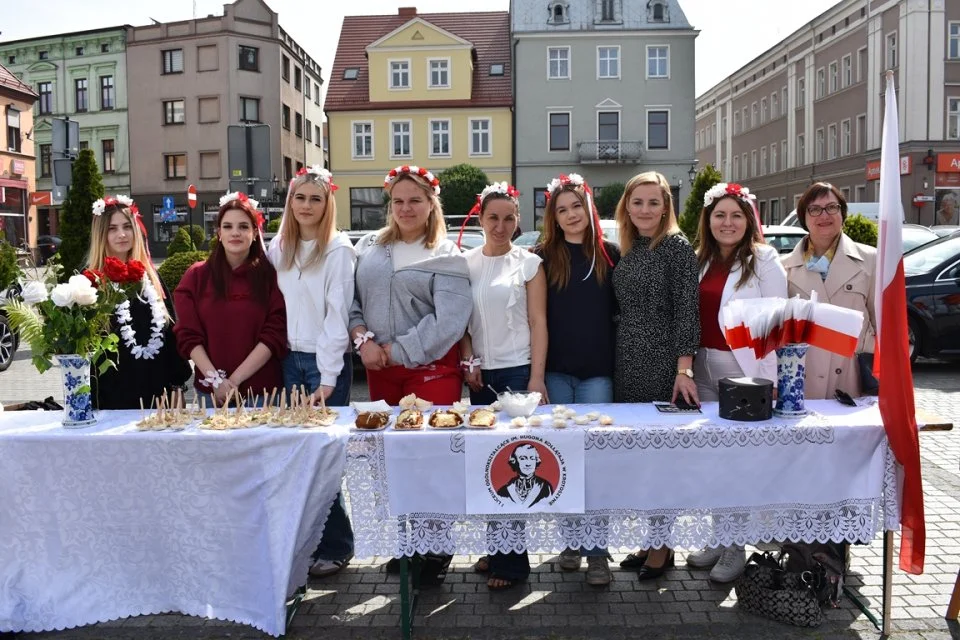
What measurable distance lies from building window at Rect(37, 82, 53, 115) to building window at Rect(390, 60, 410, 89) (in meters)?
22.3

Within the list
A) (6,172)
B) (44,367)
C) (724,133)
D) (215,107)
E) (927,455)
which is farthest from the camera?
(724,133)

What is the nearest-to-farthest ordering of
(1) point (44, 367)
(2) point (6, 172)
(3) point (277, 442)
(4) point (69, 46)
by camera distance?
(3) point (277, 442) → (1) point (44, 367) → (2) point (6, 172) → (4) point (69, 46)

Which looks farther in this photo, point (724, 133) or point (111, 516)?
point (724, 133)

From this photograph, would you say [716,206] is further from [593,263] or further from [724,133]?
[724,133]

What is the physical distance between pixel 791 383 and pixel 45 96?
175ft

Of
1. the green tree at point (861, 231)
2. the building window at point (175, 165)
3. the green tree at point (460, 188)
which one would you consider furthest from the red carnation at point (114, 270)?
the building window at point (175, 165)

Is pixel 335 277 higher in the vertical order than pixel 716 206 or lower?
lower

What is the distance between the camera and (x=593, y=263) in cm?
427

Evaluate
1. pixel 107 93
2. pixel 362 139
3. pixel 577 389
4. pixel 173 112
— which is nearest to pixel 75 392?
pixel 577 389

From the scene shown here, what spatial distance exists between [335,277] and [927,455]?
16.5 feet

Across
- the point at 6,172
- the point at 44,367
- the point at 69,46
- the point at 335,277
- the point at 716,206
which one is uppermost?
the point at 69,46

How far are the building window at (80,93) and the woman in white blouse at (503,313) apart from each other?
49035 millimetres

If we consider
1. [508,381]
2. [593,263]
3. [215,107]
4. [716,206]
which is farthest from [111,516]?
[215,107]

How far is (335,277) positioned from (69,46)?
51.0 meters
